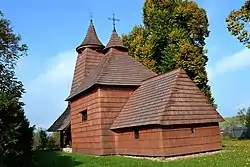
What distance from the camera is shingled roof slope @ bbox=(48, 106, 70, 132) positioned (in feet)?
112

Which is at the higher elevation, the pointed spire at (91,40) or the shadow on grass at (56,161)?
the pointed spire at (91,40)

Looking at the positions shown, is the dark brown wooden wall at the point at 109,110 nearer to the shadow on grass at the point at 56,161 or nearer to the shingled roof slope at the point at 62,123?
the shadow on grass at the point at 56,161

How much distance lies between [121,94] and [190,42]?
1934cm

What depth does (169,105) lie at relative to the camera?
18672 mm

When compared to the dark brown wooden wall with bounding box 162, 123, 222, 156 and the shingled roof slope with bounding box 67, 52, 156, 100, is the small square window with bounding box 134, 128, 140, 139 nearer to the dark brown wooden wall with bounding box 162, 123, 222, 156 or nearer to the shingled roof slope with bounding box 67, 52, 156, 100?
the dark brown wooden wall with bounding box 162, 123, 222, 156

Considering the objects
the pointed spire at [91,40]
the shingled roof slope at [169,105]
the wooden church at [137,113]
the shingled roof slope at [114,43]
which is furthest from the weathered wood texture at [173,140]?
the pointed spire at [91,40]

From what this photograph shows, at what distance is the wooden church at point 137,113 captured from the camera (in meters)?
18.7

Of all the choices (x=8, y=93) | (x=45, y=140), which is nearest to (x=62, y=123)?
(x=45, y=140)

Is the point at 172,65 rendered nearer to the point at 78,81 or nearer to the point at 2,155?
the point at 78,81

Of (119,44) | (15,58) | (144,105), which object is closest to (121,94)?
(144,105)

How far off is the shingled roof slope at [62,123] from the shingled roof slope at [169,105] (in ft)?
42.9

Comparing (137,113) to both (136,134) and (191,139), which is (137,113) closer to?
(136,134)

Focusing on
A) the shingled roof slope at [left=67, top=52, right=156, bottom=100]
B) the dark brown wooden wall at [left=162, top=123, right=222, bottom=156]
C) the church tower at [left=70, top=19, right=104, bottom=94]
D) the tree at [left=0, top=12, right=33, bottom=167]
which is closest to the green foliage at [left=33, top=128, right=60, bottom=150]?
the church tower at [left=70, top=19, right=104, bottom=94]

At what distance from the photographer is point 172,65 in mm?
39594
